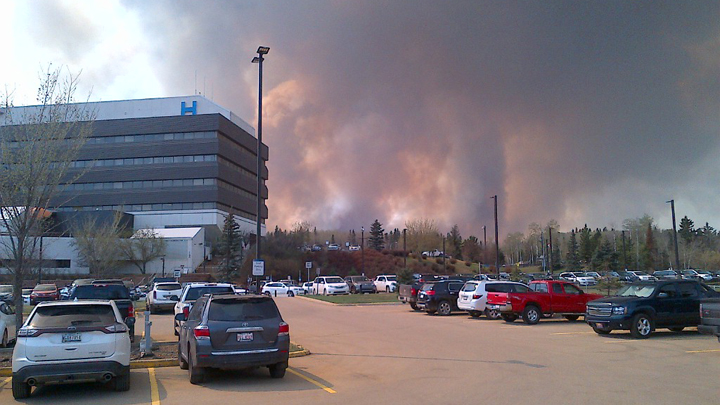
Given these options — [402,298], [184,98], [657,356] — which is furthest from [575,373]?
[184,98]

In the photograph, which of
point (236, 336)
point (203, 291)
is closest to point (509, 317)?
point (203, 291)

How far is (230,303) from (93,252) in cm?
5561

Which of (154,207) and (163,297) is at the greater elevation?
(154,207)

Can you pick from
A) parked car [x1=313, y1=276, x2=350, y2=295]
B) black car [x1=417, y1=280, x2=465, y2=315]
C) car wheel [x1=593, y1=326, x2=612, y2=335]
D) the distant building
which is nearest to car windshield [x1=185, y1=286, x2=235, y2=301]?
black car [x1=417, y1=280, x2=465, y2=315]

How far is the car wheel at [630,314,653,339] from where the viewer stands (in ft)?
59.1

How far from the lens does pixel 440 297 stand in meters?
29.5

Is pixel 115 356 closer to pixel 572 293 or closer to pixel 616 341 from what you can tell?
pixel 616 341

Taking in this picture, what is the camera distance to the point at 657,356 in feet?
46.8

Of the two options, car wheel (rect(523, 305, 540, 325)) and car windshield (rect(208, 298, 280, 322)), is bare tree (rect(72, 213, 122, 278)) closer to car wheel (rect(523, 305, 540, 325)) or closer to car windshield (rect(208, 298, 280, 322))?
car wheel (rect(523, 305, 540, 325))

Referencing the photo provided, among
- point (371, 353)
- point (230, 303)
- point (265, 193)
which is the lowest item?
point (371, 353)

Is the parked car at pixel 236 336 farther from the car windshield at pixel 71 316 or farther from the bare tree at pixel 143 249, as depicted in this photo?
the bare tree at pixel 143 249

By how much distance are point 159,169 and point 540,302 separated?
270ft

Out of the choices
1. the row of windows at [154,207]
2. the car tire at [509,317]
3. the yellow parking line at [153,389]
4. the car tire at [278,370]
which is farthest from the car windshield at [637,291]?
the row of windows at [154,207]

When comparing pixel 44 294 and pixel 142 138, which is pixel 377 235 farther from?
pixel 44 294
